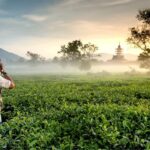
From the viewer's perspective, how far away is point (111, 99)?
20031 mm

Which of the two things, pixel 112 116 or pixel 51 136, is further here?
pixel 112 116

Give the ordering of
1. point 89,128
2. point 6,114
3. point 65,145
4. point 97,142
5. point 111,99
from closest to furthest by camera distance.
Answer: point 65,145, point 97,142, point 89,128, point 6,114, point 111,99

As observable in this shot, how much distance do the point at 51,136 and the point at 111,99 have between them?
33.1 feet

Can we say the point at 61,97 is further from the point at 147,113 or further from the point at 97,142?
the point at 97,142

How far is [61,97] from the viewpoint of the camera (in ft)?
69.3

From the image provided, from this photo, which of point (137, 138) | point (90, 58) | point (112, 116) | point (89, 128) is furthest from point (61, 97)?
point (90, 58)

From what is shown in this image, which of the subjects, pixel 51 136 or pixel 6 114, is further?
pixel 6 114

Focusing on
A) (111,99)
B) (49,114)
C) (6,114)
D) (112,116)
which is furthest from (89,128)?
(111,99)

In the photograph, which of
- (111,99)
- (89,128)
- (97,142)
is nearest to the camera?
(97,142)

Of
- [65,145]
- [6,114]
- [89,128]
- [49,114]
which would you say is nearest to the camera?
[65,145]

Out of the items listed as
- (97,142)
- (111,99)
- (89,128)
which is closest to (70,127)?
(89,128)

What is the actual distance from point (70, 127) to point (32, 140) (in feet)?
5.87

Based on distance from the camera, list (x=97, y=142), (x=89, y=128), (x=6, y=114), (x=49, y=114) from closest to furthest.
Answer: (x=97, y=142), (x=89, y=128), (x=49, y=114), (x=6, y=114)

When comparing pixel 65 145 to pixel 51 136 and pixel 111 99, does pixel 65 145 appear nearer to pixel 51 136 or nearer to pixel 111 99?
pixel 51 136
